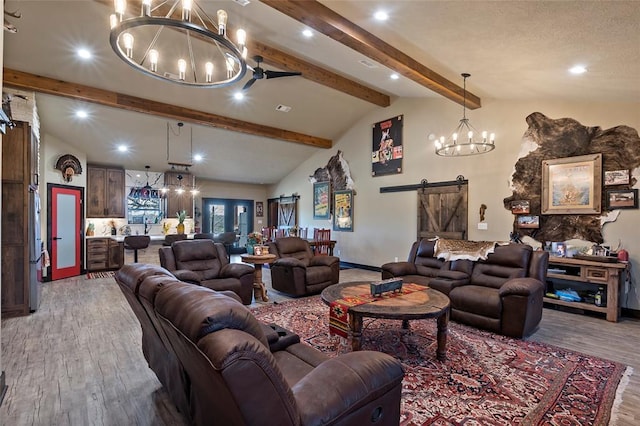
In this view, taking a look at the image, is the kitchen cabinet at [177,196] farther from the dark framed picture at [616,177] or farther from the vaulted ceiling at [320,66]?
the dark framed picture at [616,177]

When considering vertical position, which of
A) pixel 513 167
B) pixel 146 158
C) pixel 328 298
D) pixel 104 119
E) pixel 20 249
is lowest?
pixel 328 298

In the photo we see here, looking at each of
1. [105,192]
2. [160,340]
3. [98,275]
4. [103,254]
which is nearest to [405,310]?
[160,340]

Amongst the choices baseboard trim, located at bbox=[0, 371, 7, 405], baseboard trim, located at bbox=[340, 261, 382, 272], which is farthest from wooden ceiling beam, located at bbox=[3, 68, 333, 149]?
baseboard trim, located at bbox=[0, 371, 7, 405]

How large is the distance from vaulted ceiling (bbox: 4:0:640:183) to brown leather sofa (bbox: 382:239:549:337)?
2324 mm

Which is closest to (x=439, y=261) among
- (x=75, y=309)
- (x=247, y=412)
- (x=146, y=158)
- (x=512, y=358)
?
(x=512, y=358)

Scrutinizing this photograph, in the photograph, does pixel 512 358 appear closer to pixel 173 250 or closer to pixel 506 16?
pixel 506 16

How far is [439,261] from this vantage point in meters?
4.88

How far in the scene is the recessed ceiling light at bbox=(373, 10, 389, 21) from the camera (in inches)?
→ 129

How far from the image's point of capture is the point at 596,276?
425 centimetres

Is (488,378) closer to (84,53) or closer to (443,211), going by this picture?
(443,211)

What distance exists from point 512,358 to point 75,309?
18.3 ft

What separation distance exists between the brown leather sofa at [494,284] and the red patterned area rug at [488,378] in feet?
Result: 0.59

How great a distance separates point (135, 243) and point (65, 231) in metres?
1.44

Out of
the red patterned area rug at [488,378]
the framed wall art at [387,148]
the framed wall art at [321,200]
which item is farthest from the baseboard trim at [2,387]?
the framed wall art at [321,200]
